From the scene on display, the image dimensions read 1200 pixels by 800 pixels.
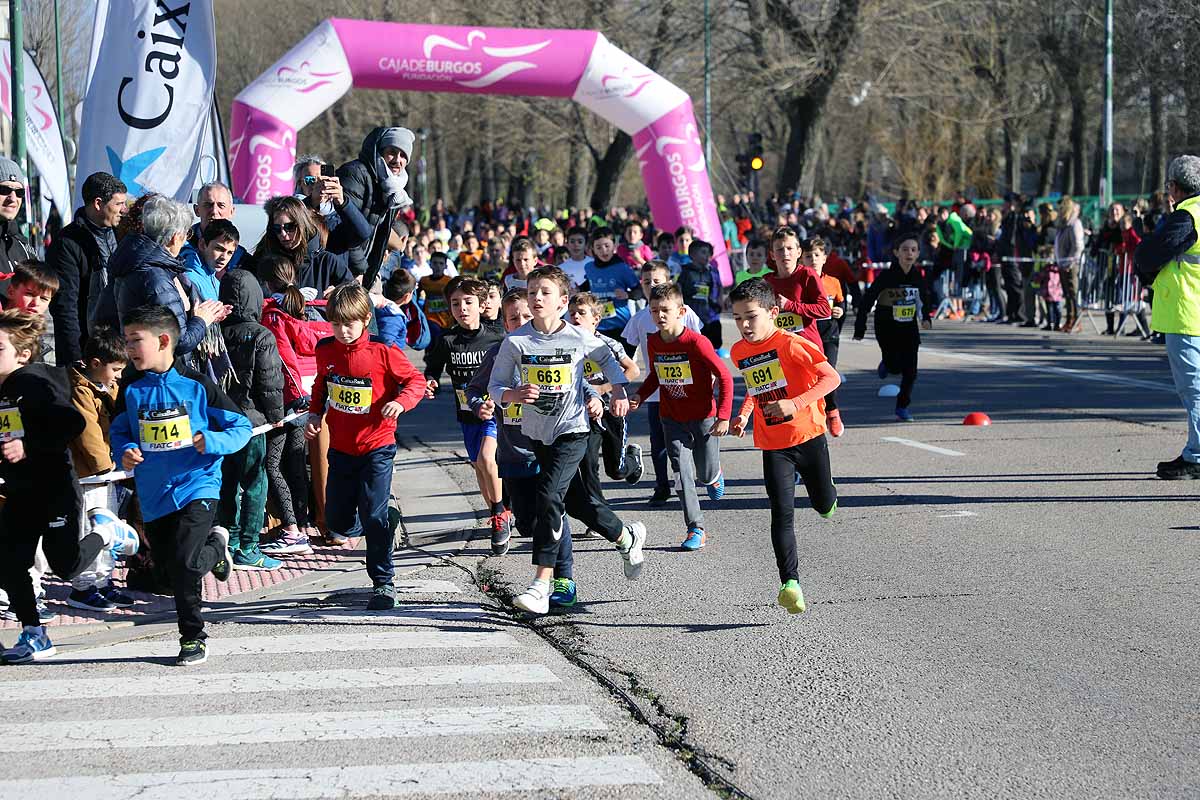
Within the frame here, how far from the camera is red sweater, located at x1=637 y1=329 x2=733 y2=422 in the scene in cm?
907

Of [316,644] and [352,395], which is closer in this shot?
[316,644]

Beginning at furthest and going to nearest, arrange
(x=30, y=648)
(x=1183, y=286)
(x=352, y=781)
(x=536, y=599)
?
1. (x=1183, y=286)
2. (x=536, y=599)
3. (x=30, y=648)
4. (x=352, y=781)

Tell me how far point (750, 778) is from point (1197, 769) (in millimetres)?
1414

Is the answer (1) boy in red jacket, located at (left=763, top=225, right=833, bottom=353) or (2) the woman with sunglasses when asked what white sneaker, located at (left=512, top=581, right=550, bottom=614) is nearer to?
(2) the woman with sunglasses

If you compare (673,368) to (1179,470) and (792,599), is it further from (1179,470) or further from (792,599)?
(1179,470)

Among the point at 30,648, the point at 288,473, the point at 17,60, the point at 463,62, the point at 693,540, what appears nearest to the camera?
the point at 30,648

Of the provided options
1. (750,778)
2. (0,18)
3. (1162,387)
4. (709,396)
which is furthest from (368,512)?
(0,18)

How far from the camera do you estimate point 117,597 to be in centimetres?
793

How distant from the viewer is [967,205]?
2964 cm

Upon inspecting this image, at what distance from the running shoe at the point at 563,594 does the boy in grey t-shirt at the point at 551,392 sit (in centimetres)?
10

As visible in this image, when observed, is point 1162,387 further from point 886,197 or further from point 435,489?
point 886,197

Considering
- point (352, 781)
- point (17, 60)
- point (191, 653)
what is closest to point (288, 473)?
point (191, 653)

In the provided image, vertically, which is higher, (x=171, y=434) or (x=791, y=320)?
(x=791, y=320)

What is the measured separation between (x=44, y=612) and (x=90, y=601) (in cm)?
23
